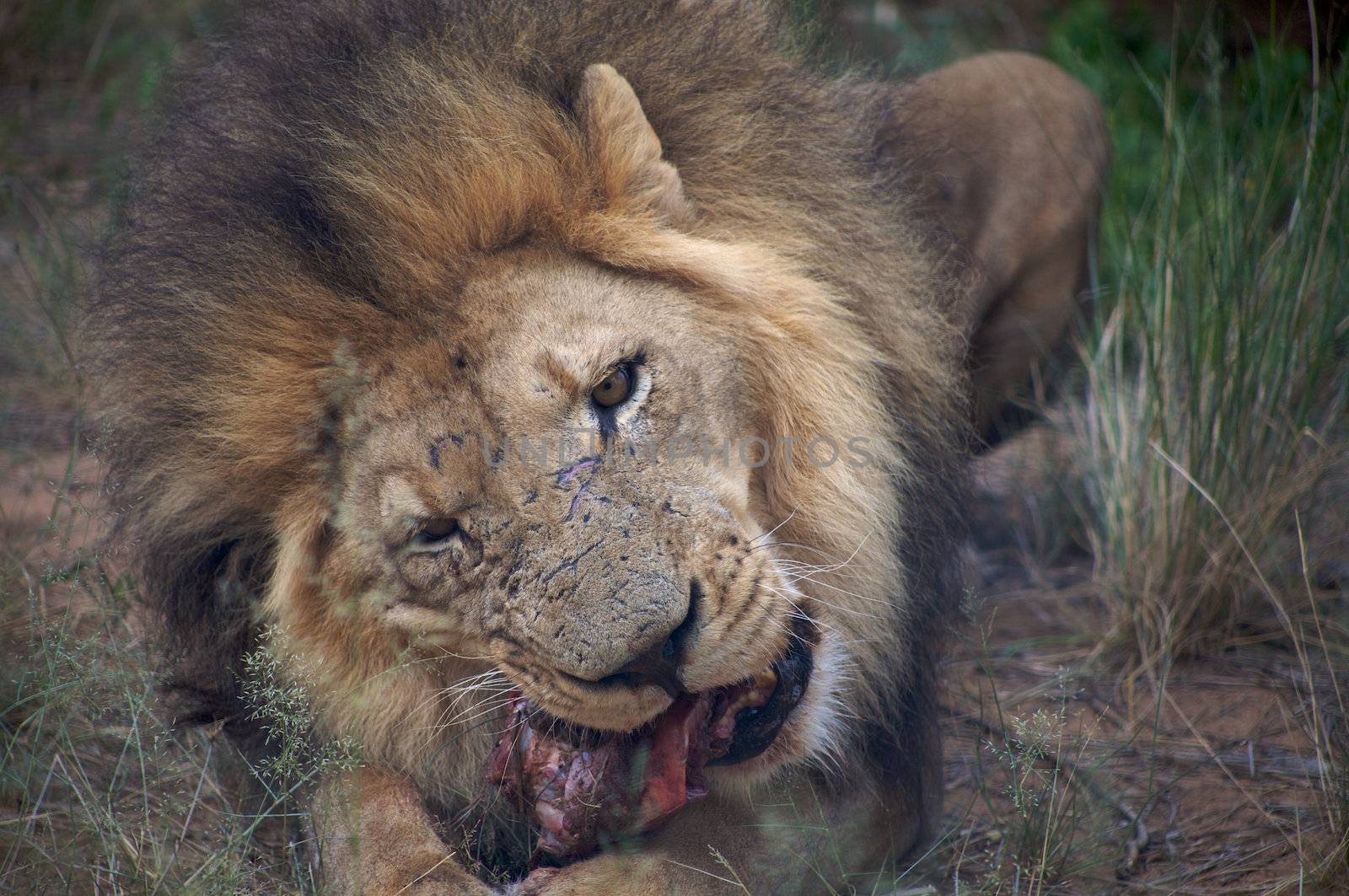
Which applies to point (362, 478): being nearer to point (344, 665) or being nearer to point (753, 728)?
point (344, 665)

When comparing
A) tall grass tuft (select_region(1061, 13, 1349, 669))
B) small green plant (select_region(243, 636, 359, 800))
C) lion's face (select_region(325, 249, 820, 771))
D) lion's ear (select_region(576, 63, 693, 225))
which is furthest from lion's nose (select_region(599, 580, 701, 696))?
tall grass tuft (select_region(1061, 13, 1349, 669))

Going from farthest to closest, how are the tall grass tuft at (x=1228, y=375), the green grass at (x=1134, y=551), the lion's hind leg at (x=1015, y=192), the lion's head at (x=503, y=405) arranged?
the lion's hind leg at (x=1015, y=192) < the tall grass tuft at (x=1228, y=375) < the green grass at (x=1134, y=551) < the lion's head at (x=503, y=405)

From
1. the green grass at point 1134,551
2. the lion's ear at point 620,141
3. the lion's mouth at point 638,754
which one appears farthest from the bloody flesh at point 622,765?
the lion's ear at point 620,141

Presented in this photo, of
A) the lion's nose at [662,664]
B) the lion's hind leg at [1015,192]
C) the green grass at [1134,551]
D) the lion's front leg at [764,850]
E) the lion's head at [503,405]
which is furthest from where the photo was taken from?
the lion's hind leg at [1015,192]

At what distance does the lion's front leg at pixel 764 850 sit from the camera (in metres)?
2.28

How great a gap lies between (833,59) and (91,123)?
4842mm

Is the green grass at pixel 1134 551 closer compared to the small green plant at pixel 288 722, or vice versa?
the small green plant at pixel 288 722

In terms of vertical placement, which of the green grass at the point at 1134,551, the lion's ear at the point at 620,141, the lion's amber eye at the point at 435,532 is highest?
the lion's ear at the point at 620,141

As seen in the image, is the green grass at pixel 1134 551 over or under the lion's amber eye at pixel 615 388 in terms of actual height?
under

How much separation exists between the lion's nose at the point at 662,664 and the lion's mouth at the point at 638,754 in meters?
0.12

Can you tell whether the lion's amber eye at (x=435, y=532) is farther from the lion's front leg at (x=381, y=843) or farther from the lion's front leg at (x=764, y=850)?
the lion's front leg at (x=764, y=850)

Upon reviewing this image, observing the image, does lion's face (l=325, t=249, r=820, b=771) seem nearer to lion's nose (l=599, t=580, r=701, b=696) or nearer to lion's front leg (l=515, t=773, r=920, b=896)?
lion's nose (l=599, t=580, r=701, b=696)

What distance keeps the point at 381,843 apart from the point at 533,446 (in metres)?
0.86

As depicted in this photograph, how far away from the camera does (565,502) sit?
2.09m
